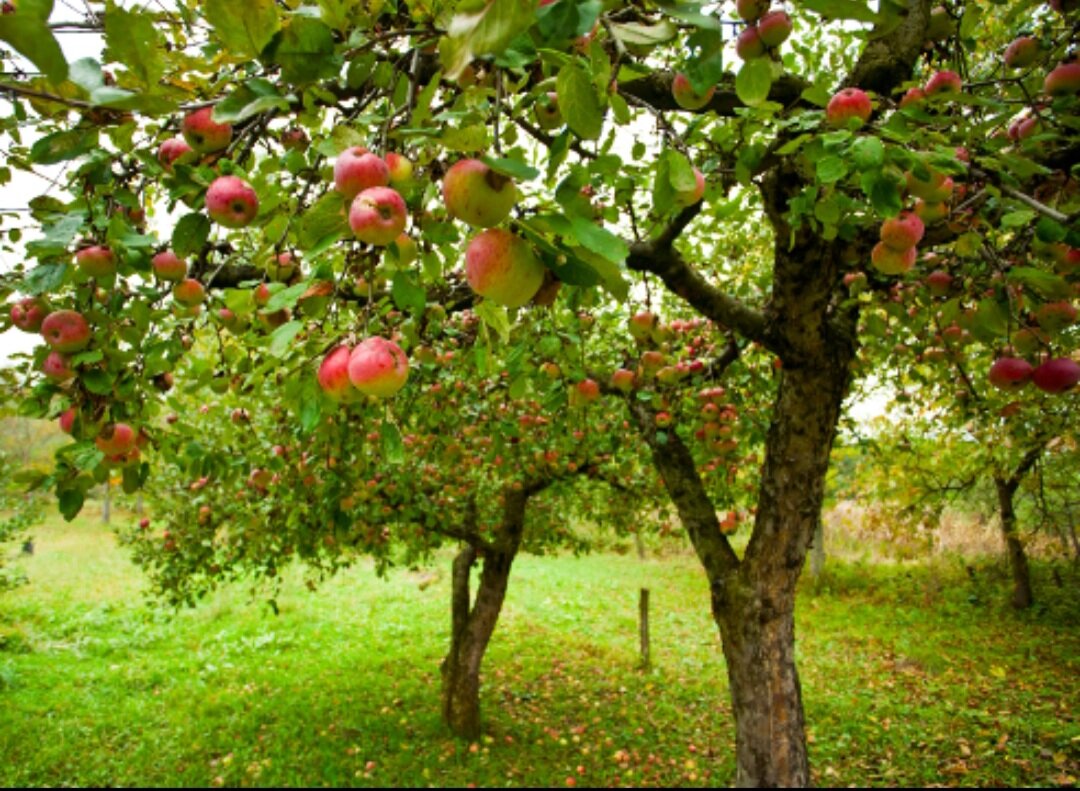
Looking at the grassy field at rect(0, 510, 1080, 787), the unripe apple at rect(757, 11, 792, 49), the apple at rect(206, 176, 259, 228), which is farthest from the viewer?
the grassy field at rect(0, 510, 1080, 787)

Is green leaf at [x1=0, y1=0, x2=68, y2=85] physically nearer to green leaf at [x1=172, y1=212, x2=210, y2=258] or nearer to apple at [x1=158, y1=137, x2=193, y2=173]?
green leaf at [x1=172, y1=212, x2=210, y2=258]

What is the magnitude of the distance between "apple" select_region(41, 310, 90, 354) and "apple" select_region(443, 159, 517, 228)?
1085mm

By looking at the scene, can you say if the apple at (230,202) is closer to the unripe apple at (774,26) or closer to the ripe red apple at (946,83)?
the unripe apple at (774,26)

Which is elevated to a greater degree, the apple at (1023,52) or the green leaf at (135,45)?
the apple at (1023,52)

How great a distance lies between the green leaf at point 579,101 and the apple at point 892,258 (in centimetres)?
145

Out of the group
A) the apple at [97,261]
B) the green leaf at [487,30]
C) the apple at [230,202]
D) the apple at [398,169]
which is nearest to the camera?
the green leaf at [487,30]

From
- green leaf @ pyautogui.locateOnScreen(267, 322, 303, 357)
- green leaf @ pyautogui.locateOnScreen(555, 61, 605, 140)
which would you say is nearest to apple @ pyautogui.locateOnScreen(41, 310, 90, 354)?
green leaf @ pyautogui.locateOnScreen(267, 322, 303, 357)

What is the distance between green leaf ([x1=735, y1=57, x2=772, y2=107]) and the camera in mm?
1174

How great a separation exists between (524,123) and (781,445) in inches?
91.4

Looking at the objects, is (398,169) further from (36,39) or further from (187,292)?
(187,292)

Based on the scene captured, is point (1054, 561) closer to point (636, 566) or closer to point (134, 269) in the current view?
point (636, 566)

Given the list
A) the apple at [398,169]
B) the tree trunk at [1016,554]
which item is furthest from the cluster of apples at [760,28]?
the tree trunk at [1016,554]

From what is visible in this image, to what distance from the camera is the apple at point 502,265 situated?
0.93 metres

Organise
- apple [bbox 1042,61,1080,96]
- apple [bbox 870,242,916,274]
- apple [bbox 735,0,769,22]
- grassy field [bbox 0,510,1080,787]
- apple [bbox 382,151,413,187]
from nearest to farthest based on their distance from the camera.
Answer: apple [bbox 382,151,413,187] → apple [bbox 735,0,769,22] → apple [bbox 1042,61,1080,96] → apple [bbox 870,242,916,274] → grassy field [bbox 0,510,1080,787]
